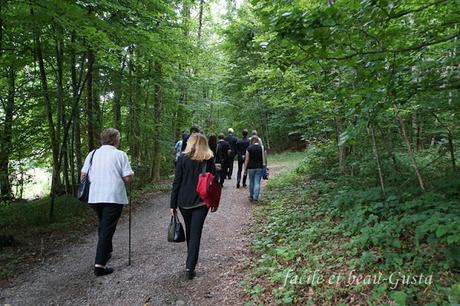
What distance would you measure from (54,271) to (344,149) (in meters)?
7.93

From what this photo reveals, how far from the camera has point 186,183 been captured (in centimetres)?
473

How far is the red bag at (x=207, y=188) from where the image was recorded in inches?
180

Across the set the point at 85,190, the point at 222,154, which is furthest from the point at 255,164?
the point at 85,190

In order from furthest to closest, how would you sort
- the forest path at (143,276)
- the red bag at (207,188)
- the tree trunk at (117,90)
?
the tree trunk at (117,90), the red bag at (207,188), the forest path at (143,276)

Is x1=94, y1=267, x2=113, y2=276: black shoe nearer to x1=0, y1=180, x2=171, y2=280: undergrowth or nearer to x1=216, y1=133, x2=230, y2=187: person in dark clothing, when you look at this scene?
x1=0, y1=180, x2=171, y2=280: undergrowth

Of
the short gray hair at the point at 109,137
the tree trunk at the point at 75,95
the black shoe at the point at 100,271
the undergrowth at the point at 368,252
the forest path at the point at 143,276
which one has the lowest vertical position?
the forest path at the point at 143,276

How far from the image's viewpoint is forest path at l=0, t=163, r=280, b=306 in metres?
4.27

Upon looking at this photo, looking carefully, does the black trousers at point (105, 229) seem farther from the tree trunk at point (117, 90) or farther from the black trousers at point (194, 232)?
the tree trunk at point (117, 90)

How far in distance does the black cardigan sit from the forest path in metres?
1.15

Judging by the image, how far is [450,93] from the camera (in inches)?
193

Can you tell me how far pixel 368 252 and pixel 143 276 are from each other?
3.25 metres

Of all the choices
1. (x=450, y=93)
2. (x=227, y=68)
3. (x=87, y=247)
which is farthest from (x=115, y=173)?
(x=227, y=68)

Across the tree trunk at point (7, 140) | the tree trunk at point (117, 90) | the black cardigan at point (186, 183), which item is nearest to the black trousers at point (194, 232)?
the black cardigan at point (186, 183)

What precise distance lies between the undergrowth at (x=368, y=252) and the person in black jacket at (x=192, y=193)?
2.98 feet
